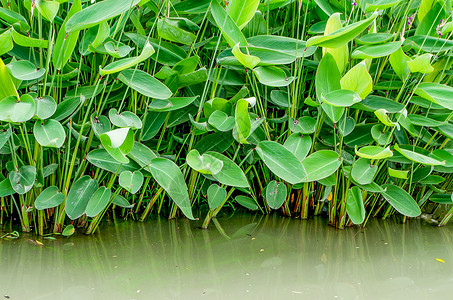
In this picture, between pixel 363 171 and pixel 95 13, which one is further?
pixel 363 171

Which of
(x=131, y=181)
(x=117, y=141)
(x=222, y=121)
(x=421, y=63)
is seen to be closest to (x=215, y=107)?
(x=222, y=121)

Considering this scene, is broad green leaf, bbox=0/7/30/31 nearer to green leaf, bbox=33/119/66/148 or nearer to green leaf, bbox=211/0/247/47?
green leaf, bbox=33/119/66/148

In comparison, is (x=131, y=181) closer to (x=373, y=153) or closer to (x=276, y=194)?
Answer: (x=276, y=194)

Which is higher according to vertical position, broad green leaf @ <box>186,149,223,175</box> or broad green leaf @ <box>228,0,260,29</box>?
broad green leaf @ <box>228,0,260,29</box>

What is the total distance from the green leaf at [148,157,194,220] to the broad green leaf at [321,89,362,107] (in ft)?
1.20

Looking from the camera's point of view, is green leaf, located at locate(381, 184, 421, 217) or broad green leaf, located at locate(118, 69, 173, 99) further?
green leaf, located at locate(381, 184, 421, 217)

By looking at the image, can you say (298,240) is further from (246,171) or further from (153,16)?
(153,16)

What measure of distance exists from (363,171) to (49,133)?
72 centimetres

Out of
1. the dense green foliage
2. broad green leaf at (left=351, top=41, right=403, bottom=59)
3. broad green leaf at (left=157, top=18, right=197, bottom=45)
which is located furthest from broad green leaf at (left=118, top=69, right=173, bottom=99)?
broad green leaf at (left=351, top=41, right=403, bottom=59)

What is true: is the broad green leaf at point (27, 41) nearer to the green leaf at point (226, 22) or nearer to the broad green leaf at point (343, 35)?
the green leaf at point (226, 22)

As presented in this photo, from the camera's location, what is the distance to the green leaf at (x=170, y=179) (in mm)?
951

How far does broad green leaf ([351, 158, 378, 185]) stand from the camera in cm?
100

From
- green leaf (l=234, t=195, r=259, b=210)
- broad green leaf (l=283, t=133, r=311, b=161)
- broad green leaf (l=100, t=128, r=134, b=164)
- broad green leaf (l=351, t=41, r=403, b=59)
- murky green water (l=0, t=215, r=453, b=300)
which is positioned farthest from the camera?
green leaf (l=234, t=195, r=259, b=210)

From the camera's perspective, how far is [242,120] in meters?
0.92
